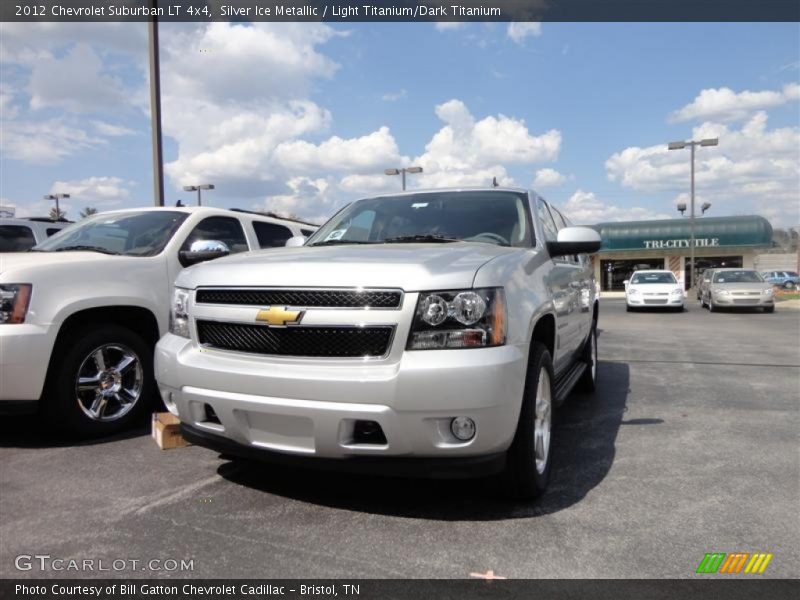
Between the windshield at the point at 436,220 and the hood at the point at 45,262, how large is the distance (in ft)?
5.25

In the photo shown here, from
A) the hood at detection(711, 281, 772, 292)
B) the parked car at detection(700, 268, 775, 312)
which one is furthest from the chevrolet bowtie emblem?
the hood at detection(711, 281, 772, 292)

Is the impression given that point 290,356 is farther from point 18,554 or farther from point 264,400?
point 18,554

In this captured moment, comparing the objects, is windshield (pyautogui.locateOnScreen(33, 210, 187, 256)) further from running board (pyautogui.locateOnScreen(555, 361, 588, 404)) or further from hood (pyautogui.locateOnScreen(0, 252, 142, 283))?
running board (pyautogui.locateOnScreen(555, 361, 588, 404))

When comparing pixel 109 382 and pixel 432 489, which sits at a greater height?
pixel 109 382

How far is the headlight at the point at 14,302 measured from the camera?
3773 millimetres

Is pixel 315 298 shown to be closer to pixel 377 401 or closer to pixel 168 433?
pixel 377 401

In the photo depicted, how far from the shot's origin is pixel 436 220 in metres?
4.14

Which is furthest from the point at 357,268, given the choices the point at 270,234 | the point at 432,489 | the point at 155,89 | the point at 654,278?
the point at 654,278

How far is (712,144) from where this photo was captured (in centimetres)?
2830

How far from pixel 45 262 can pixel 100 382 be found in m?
0.93

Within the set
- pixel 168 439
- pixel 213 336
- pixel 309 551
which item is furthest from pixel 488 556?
pixel 168 439

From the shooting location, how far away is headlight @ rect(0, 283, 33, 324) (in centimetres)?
377

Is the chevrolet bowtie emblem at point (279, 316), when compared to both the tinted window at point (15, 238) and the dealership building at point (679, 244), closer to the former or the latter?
the tinted window at point (15, 238)

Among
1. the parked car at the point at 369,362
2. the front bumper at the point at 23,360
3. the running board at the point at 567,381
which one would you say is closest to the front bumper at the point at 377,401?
the parked car at the point at 369,362
